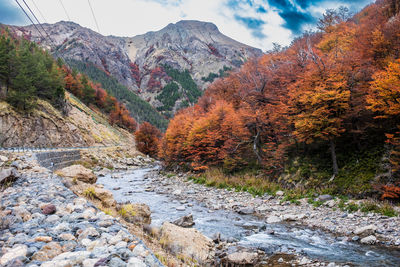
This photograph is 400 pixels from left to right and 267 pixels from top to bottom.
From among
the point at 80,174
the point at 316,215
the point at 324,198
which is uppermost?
the point at 324,198

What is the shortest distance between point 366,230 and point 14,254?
12.2 meters

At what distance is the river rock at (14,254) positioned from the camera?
3.41 metres

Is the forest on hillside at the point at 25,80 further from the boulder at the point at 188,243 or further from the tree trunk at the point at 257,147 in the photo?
the boulder at the point at 188,243

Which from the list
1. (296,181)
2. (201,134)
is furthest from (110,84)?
(296,181)

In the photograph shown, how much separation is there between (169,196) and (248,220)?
938cm

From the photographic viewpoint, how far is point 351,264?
7418mm

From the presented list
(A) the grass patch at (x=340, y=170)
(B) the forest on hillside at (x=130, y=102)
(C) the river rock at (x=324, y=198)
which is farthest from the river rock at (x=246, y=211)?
(B) the forest on hillside at (x=130, y=102)

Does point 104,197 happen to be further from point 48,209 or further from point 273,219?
point 273,219

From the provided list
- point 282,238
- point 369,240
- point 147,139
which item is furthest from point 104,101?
point 369,240

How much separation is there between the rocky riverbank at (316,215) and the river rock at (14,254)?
11.1 meters

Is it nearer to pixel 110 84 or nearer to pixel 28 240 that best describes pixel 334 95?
pixel 28 240

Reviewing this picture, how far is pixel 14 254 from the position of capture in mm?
3562

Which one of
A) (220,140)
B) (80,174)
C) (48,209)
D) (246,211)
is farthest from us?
(220,140)

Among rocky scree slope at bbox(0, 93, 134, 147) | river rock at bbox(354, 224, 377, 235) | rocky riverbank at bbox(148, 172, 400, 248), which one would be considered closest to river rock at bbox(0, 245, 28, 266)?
rocky riverbank at bbox(148, 172, 400, 248)
